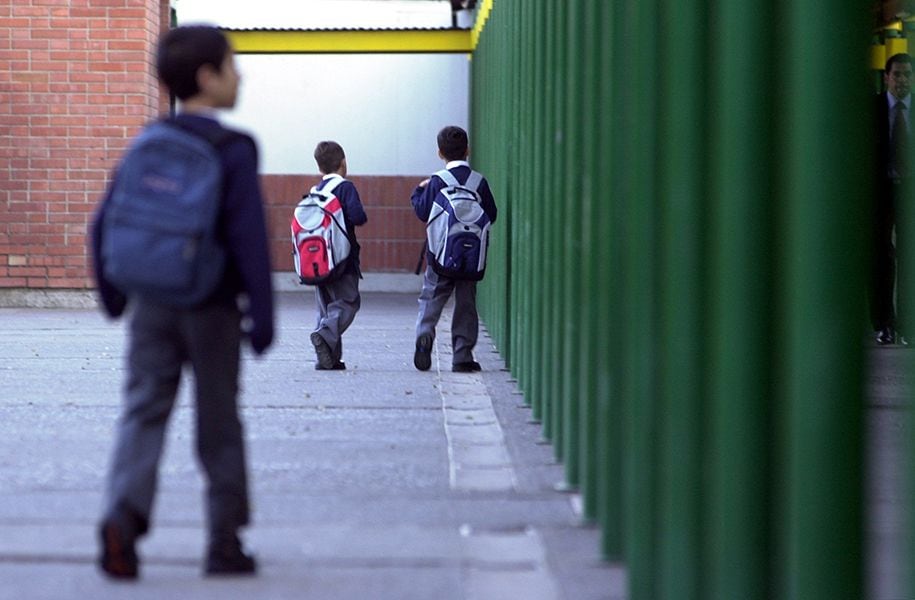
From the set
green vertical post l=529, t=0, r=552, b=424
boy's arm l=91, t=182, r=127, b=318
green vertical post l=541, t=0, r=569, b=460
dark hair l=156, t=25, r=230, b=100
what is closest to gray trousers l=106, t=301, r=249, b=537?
boy's arm l=91, t=182, r=127, b=318

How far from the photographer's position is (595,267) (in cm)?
519

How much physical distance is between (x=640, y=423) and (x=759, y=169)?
1206mm

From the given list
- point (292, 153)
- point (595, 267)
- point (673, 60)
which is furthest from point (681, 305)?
point (292, 153)

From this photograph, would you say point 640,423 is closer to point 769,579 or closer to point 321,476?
point 769,579

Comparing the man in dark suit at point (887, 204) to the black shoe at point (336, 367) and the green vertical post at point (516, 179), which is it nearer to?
the green vertical post at point (516, 179)

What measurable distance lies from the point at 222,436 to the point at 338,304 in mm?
6135

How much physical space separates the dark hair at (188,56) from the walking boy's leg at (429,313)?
20.0ft

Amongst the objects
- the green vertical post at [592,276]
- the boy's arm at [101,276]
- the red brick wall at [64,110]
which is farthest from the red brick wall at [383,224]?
the boy's arm at [101,276]

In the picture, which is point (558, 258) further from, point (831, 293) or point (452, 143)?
point (831, 293)

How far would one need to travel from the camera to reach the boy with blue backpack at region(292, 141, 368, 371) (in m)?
10.5

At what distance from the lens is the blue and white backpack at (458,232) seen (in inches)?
413

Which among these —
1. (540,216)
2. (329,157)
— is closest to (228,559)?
(540,216)

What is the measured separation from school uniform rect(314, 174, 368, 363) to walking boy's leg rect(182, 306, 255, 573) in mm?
5979

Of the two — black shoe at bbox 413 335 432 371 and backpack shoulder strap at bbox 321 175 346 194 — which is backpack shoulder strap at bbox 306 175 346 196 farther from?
black shoe at bbox 413 335 432 371
